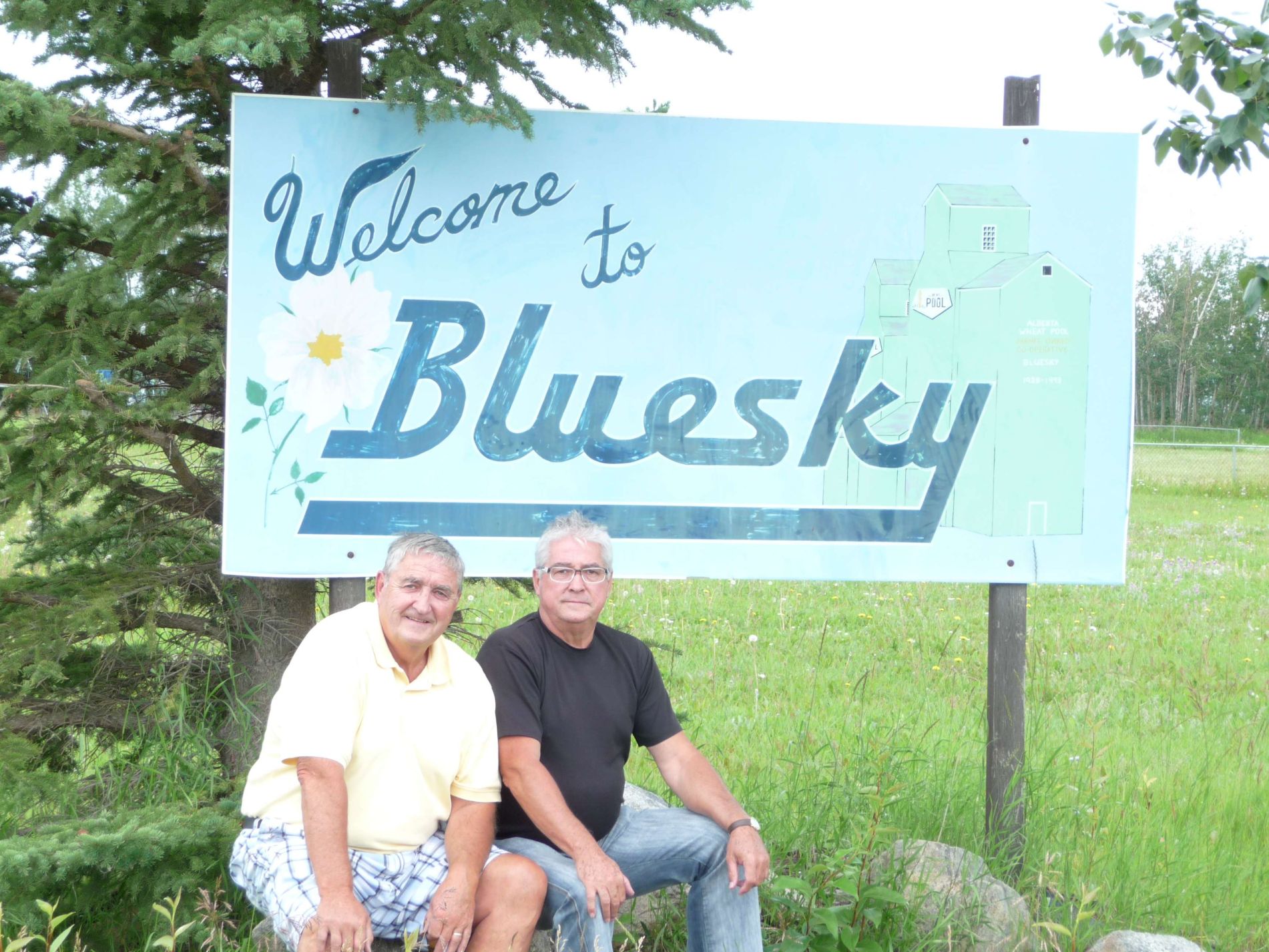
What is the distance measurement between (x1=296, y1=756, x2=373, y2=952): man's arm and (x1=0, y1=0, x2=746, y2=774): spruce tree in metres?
1.19

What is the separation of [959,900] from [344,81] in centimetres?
322

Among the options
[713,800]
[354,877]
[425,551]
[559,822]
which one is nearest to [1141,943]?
[713,800]

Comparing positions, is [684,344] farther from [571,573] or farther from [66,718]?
[66,718]

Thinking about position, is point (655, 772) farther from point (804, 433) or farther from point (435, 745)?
point (435, 745)

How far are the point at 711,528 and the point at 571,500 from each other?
18.6 inches

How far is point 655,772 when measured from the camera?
17.1 ft

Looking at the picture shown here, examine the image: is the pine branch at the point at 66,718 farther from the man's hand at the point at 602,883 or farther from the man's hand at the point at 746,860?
the man's hand at the point at 746,860

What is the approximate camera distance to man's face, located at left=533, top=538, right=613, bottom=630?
3.19 m

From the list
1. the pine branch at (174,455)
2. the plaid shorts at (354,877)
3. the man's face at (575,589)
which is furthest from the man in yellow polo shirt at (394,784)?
the pine branch at (174,455)

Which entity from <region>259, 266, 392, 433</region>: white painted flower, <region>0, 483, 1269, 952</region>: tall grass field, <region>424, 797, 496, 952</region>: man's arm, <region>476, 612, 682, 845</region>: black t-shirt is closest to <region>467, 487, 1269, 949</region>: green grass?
<region>0, 483, 1269, 952</region>: tall grass field

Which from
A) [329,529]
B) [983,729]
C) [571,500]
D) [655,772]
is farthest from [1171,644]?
[329,529]

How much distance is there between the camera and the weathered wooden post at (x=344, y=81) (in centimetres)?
371

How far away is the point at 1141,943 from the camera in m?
3.39

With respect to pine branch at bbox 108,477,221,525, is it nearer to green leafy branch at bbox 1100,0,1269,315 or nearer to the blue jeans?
the blue jeans
